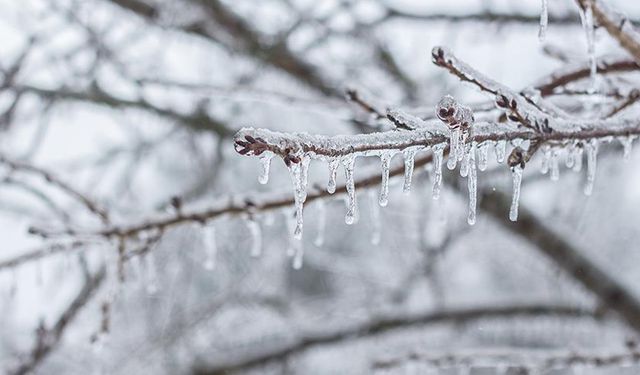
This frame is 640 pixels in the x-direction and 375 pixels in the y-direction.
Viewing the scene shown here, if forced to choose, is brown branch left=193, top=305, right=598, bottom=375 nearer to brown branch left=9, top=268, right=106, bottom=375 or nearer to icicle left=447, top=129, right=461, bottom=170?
brown branch left=9, top=268, right=106, bottom=375

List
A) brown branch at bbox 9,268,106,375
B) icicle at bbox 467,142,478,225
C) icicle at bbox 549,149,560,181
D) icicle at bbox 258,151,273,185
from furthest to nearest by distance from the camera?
brown branch at bbox 9,268,106,375 → icicle at bbox 549,149,560,181 → icicle at bbox 467,142,478,225 → icicle at bbox 258,151,273,185

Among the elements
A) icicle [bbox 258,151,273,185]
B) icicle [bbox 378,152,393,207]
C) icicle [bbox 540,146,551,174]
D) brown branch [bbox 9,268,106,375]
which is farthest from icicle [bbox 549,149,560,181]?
brown branch [bbox 9,268,106,375]

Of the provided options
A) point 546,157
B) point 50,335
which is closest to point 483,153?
point 546,157

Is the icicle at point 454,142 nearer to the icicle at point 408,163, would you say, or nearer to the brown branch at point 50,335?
the icicle at point 408,163

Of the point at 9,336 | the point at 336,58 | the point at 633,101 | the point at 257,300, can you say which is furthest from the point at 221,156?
the point at 9,336

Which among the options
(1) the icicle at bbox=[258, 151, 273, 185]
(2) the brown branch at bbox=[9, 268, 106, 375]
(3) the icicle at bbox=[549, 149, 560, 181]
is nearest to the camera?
(1) the icicle at bbox=[258, 151, 273, 185]

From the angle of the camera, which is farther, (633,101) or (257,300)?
(257,300)

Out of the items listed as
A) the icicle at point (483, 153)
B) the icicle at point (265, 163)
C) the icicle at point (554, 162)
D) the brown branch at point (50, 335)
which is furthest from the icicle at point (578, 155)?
the brown branch at point (50, 335)

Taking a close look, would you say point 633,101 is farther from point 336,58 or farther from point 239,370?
point 336,58
